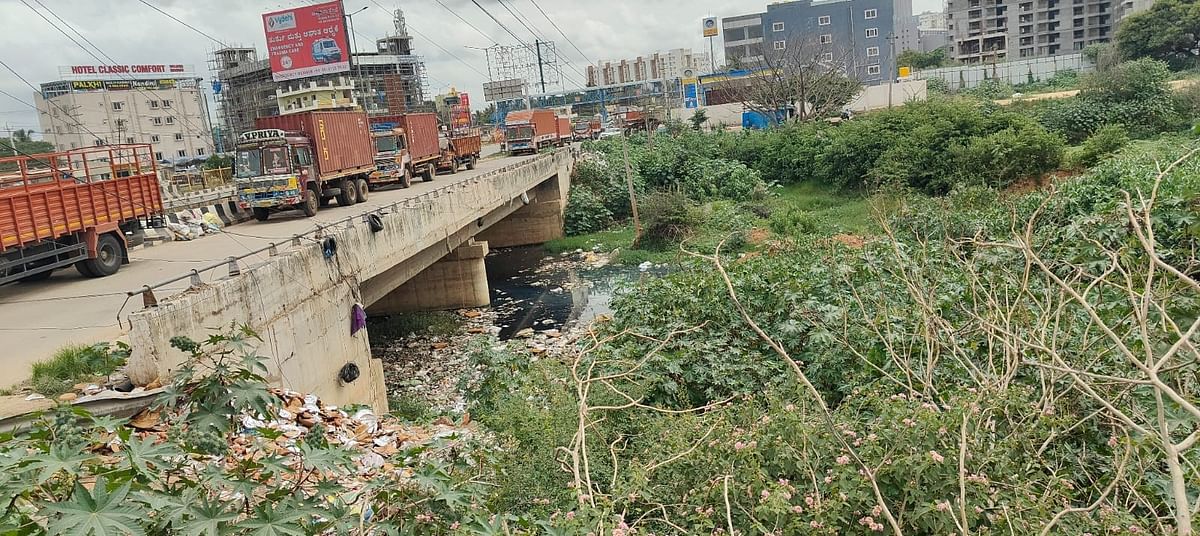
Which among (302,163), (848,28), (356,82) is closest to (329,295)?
(302,163)

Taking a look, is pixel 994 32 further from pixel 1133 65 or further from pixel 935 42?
pixel 1133 65

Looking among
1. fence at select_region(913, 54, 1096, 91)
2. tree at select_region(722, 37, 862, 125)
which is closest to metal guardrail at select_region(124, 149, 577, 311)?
tree at select_region(722, 37, 862, 125)

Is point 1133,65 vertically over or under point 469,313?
over

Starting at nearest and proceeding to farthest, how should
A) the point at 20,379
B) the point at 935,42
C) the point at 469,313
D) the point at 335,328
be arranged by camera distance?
the point at 20,379
the point at 335,328
the point at 469,313
the point at 935,42

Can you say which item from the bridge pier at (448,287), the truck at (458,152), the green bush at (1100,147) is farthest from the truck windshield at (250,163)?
the green bush at (1100,147)

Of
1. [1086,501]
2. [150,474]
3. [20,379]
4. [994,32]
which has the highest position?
[994,32]

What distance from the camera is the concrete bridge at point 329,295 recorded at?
8008 millimetres

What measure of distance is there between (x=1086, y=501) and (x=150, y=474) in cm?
475

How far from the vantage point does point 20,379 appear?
744 cm

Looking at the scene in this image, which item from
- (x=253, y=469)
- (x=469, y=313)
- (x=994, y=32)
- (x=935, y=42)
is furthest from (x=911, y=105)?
(x=935, y=42)

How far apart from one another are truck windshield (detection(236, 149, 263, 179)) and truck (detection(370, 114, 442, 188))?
6718 millimetres

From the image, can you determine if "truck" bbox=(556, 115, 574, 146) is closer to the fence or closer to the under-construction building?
the under-construction building

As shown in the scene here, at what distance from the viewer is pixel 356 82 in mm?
75125

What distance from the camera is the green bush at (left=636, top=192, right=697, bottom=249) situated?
26.1 meters
